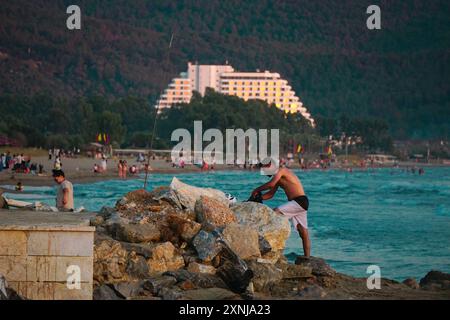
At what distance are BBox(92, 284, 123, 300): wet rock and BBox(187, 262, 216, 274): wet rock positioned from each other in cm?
137

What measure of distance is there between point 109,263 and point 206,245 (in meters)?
1.35

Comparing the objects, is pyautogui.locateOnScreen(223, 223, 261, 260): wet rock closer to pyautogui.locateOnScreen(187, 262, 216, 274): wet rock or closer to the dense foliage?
pyautogui.locateOnScreen(187, 262, 216, 274): wet rock

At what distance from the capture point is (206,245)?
13016mm

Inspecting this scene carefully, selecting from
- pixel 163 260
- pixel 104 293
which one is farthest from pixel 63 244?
pixel 163 260

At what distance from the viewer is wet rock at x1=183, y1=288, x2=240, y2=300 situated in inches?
460

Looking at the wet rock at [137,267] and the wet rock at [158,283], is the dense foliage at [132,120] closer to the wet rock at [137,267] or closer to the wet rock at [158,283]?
the wet rock at [137,267]

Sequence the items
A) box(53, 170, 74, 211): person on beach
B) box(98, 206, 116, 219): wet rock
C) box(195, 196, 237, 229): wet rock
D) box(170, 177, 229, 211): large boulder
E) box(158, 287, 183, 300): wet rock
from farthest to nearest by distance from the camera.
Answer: box(53, 170, 74, 211): person on beach, box(170, 177, 229, 211): large boulder, box(98, 206, 116, 219): wet rock, box(195, 196, 237, 229): wet rock, box(158, 287, 183, 300): wet rock

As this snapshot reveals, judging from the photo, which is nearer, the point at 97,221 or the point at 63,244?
the point at 63,244

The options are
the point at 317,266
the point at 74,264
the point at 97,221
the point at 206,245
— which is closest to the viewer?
the point at 74,264

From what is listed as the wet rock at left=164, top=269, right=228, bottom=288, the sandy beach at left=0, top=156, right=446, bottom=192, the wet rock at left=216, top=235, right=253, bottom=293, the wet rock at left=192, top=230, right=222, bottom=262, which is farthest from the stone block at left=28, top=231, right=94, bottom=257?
the sandy beach at left=0, top=156, right=446, bottom=192

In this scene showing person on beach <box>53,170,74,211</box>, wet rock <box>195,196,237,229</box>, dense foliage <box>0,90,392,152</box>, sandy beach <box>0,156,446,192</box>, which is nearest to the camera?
wet rock <box>195,196,237,229</box>

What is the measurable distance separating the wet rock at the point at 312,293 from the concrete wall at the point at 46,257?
7.64 ft

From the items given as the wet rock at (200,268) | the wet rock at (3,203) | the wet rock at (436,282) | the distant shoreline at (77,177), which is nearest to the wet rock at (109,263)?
the wet rock at (200,268)

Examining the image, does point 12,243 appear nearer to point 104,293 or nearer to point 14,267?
point 14,267
